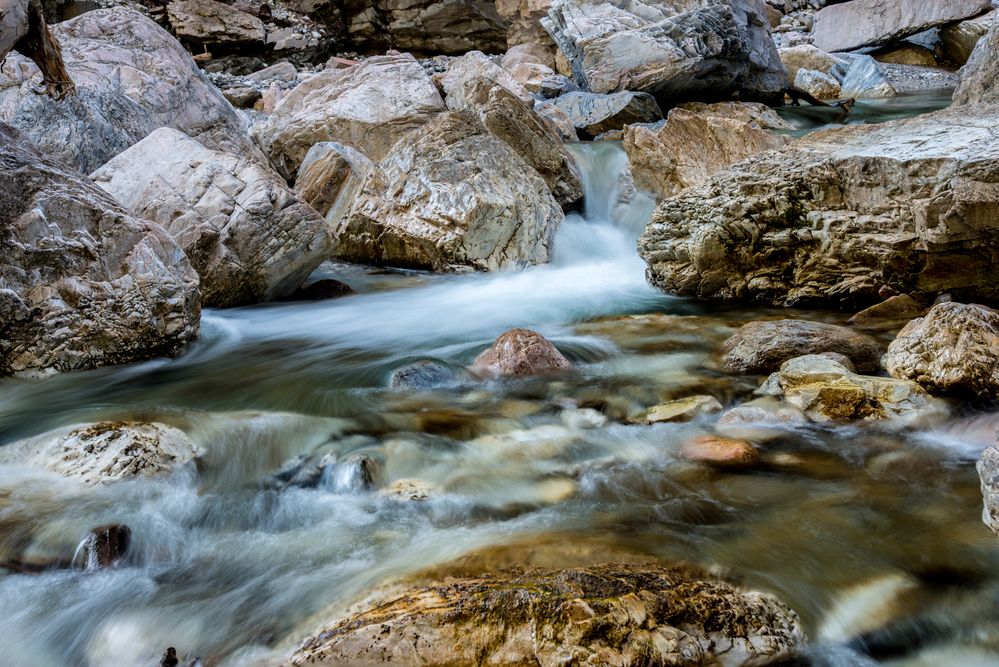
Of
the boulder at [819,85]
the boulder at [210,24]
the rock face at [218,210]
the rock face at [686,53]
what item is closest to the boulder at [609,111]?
the rock face at [686,53]

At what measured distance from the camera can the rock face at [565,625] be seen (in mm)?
1663

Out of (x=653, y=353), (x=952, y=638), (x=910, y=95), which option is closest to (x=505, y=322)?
(x=653, y=353)

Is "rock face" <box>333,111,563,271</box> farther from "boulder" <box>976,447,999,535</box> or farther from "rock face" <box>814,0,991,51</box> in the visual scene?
"rock face" <box>814,0,991,51</box>

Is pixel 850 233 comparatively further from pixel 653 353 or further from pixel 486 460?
pixel 486 460

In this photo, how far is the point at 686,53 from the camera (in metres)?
13.2

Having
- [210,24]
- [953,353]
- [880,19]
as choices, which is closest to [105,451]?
[953,353]

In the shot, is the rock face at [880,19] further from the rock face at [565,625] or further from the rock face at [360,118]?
the rock face at [565,625]

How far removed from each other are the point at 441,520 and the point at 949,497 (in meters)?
1.89

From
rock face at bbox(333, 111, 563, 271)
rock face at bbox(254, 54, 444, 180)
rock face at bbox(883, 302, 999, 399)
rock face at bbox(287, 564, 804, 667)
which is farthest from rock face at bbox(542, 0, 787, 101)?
rock face at bbox(287, 564, 804, 667)

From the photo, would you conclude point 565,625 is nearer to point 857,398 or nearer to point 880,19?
point 857,398

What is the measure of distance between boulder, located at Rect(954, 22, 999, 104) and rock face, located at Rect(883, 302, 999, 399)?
4.19 m

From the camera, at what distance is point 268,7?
26000 mm

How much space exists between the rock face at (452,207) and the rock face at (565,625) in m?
5.34

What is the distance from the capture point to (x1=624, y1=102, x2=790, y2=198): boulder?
7570 millimetres
